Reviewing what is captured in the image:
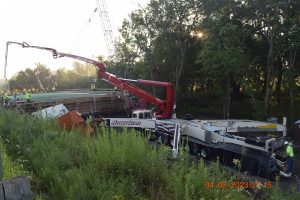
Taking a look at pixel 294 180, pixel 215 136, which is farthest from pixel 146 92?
pixel 294 180

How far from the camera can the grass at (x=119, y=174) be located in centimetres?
543

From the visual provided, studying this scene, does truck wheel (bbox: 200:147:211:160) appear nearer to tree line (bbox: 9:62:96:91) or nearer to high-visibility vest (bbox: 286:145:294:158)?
high-visibility vest (bbox: 286:145:294:158)

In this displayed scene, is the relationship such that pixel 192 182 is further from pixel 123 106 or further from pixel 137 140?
pixel 123 106

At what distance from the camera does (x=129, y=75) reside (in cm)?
4331

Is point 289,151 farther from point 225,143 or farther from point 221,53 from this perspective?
point 221,53

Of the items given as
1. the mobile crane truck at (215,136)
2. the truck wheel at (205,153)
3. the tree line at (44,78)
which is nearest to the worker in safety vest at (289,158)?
the mobile crane truck at (215,136)

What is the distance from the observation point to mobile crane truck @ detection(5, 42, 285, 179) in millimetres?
14148

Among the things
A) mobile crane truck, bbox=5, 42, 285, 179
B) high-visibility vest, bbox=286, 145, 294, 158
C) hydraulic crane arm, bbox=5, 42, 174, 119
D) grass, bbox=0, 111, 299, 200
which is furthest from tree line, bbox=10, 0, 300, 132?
grass, bbox=0, 111, 299, 200

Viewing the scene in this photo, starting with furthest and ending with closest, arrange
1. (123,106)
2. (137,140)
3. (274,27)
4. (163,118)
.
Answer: (123,106), (274,27), (163,118), (137,140)

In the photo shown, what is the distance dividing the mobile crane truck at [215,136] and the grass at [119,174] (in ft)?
15.0

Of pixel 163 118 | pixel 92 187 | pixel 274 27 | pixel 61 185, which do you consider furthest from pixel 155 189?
pixel 274 27

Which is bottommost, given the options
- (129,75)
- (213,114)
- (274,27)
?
(213,114)

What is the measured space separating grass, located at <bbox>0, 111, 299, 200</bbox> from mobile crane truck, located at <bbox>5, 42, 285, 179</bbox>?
15.0ft

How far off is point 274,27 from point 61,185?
24.8m
